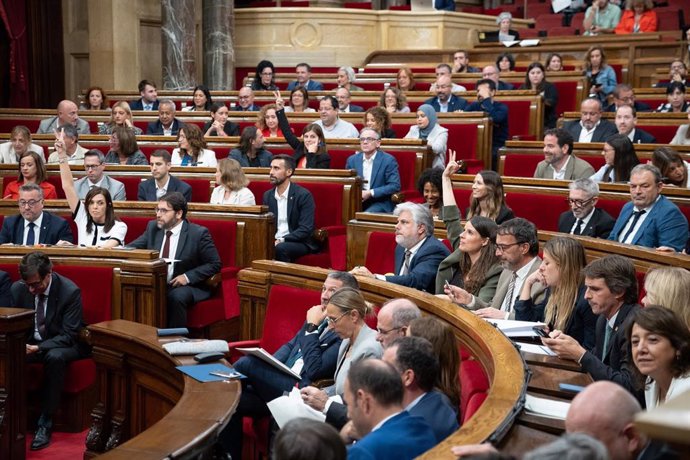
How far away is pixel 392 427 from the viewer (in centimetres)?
218

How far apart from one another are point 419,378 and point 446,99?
5.68 m

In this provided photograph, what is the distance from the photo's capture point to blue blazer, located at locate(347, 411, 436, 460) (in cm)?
212

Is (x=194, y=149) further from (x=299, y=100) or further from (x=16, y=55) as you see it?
(x=16, y=55)

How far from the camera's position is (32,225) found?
5285mm

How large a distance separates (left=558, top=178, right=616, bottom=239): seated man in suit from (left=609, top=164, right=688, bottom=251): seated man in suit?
195 mm

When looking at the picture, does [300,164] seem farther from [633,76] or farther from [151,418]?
[633,76]

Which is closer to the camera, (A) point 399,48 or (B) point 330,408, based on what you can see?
(B) point 330,408

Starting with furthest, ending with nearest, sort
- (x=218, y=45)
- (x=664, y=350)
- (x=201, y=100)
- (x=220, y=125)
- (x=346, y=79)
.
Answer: (x=218, y=45)
(x=346, y=79)
(x=201, y=100)
(x=220, y=125)
(x=664, y=350)

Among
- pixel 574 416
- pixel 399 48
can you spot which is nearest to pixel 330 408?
pixel 574 416

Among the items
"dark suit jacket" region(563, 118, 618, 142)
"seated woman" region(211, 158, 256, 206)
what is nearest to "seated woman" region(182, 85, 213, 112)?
"seated woman" region(211, 158, 256, 206)

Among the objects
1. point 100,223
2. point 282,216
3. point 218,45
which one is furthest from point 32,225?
point 218,45

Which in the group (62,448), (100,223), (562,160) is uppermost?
(562,160)

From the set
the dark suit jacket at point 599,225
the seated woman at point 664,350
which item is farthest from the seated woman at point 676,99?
the seated woman at point 664,350

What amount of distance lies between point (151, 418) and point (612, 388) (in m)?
2.28
